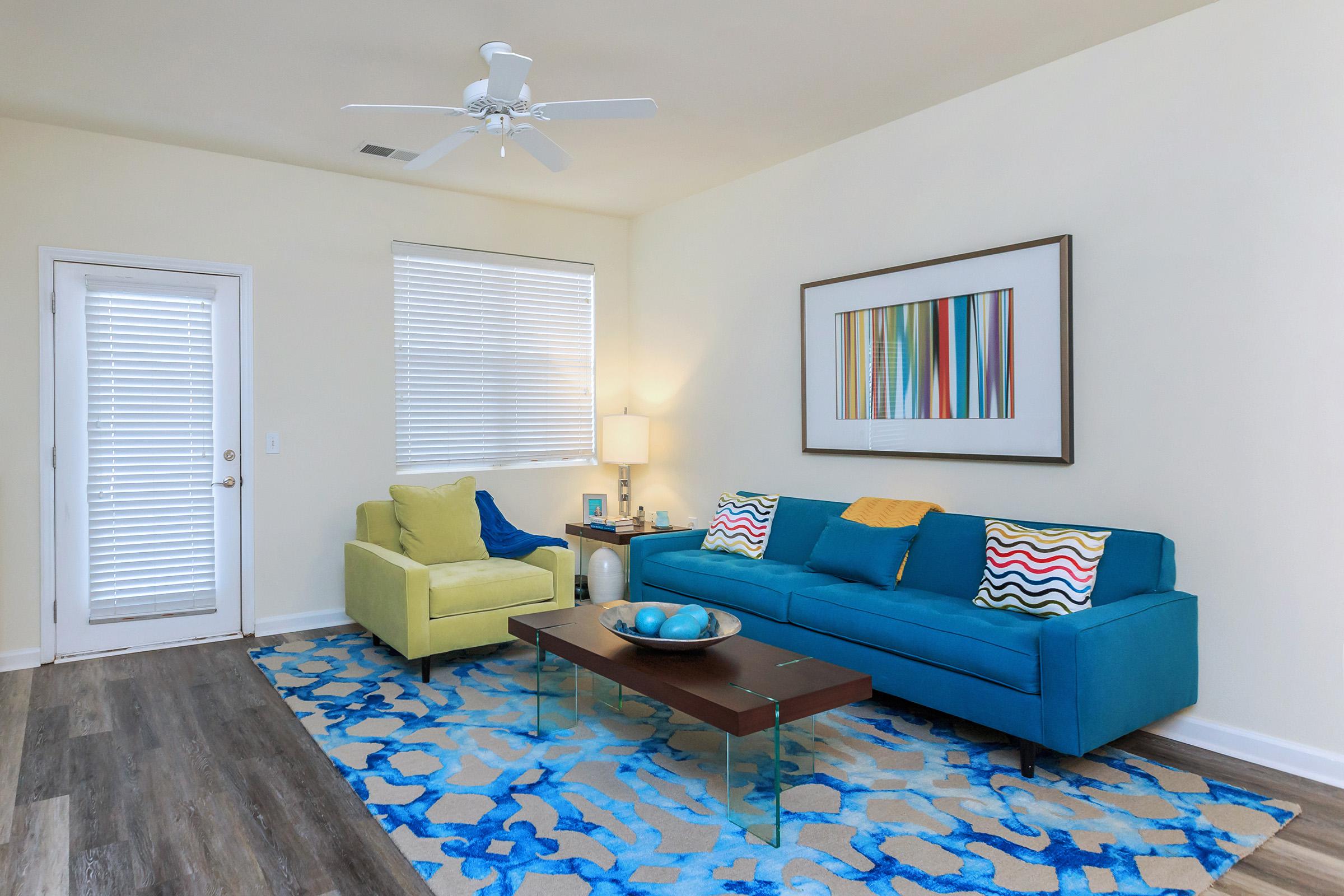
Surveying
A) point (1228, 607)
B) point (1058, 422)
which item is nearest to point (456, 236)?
point (1058, 422)

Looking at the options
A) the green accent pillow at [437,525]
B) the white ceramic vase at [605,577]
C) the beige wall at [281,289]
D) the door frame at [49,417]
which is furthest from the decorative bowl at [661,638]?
the door frame at [49,417]

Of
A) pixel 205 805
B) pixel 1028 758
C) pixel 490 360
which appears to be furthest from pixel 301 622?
pixel 1028 758

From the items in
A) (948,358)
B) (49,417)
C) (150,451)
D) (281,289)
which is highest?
(281,289)

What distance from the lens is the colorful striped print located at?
3670 millimetres

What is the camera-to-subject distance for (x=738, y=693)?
8.16 feet

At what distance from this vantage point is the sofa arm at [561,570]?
4.31 metres

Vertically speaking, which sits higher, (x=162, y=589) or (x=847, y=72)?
(x=847, y=72)

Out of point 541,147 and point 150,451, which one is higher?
point 541,147

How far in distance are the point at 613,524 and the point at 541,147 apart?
2660 millimetres

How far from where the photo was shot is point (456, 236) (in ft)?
17.6

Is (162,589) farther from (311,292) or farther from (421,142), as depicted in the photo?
(421,142)

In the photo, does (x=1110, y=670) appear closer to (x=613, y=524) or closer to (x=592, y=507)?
(x=613, y=524)

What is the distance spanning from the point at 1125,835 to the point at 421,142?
4.38m

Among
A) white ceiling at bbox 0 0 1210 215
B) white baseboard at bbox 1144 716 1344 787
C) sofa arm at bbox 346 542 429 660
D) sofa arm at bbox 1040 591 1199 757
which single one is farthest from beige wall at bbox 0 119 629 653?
white baseboard at bbox 1144 716 1344 787
